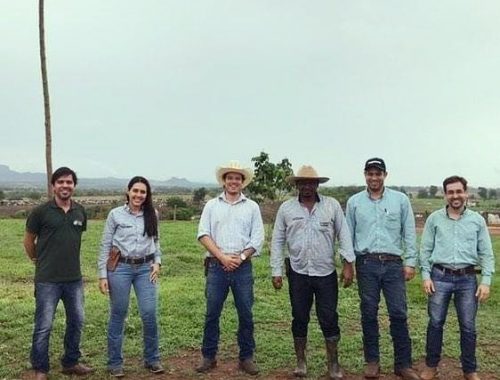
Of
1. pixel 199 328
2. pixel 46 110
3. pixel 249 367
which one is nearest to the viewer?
pixel 249 367

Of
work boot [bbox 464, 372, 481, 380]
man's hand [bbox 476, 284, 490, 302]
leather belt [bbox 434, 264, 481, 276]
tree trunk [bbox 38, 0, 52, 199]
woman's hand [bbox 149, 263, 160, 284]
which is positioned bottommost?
work boot [bbox 464, 372, 481, 380]

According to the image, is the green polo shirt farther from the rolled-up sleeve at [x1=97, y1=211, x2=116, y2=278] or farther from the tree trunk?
the tree trunk

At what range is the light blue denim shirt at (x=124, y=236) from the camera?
5.30 metres

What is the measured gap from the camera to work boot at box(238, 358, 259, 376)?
18.1 feet

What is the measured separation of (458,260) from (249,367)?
2115 millimetres

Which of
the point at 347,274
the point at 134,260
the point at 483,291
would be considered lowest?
the point at 483,291

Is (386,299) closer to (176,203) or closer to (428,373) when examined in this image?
(428,373)

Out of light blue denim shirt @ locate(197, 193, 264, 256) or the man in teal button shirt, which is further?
light blue denim shirt @ locate(197, 193, 264, 256)

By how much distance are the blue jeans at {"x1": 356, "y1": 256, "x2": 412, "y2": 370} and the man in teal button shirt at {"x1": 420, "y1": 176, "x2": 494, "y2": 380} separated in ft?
0.81

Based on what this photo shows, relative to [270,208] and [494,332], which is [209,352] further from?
[270,208]

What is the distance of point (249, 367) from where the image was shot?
18.1 ft

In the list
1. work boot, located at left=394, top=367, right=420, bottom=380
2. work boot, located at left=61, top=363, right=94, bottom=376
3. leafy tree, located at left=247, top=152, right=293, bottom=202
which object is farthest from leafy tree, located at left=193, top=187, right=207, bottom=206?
work boot, located at left=394, top=367, right=420, bottom=380

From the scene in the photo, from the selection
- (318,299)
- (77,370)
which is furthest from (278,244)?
(77,370)

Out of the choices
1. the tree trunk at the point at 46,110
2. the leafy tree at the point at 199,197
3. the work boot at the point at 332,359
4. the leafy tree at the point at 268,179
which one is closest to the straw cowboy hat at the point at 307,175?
the work boot at the point at 332,359
